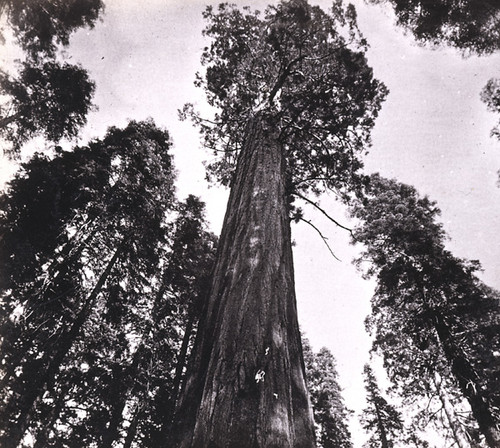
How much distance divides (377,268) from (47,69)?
581 inches

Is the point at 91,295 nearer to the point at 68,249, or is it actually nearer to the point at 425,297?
the point at 68,249

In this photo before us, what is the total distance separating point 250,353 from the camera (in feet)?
4.27

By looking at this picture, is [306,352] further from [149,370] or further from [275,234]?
[275,234]

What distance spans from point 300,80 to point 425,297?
28.6ft

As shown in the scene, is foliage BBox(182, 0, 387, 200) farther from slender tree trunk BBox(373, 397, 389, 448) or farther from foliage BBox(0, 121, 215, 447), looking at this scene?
slender tree trunk BBox(373, 397, 389, 448)

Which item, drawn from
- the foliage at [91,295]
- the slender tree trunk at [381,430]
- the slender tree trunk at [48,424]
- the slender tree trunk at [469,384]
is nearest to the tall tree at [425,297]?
the slender tree trunk at [469,384]

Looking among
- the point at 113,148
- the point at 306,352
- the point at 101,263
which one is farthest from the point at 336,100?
the point at 306,352

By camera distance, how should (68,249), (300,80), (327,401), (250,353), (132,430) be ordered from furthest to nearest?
(327,401), (132,430), (68,249), (300,80), (250,353)

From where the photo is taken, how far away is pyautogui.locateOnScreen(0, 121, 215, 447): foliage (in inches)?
349

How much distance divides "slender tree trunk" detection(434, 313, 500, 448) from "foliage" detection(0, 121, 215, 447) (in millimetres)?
9357

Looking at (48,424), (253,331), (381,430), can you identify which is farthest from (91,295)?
(381,430)

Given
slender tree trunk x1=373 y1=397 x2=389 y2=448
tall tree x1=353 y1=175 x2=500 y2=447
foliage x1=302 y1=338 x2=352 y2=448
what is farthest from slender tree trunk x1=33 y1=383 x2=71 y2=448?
slender tree trunk x1=373 y1=397 x2=389 y2=448

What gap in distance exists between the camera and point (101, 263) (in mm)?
11055

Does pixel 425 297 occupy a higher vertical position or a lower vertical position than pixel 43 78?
lower
